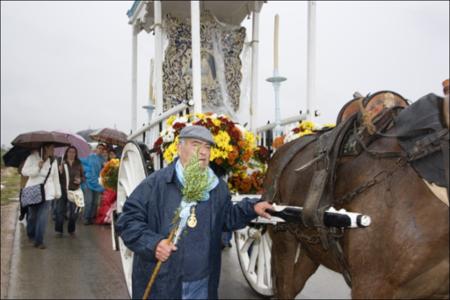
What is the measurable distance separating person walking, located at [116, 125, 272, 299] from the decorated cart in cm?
120

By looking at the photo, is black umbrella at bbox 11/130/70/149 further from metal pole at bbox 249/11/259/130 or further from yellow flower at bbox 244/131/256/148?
yellow flower at bbox 244/131/256/148

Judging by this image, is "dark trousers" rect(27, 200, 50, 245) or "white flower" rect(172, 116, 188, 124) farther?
"dark trousers" rect(27, 200, 50, 245)

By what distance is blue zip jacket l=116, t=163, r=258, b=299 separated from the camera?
8.87ft

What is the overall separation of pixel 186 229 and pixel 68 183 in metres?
6.47

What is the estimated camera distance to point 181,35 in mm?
6598

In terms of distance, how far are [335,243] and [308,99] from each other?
10.2ft

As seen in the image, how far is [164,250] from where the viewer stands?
98.5 inches

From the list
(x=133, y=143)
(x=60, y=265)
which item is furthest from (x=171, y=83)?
(x=60, y=265)

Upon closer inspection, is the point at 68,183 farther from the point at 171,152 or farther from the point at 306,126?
the point at 306,126

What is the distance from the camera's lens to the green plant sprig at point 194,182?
2.56m

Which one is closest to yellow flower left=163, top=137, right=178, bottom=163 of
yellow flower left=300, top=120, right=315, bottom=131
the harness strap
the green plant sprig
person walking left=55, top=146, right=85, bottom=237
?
yellow flower left=300, top=120, right=315, bottom=131

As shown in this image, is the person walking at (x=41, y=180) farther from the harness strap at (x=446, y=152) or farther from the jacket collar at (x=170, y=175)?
the harness strap at (x=446, y=152)

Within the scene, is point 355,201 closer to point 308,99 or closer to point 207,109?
point 308,99

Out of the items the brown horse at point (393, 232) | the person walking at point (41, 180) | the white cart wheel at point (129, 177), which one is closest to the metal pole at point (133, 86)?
the person walking at point (41, 180)
